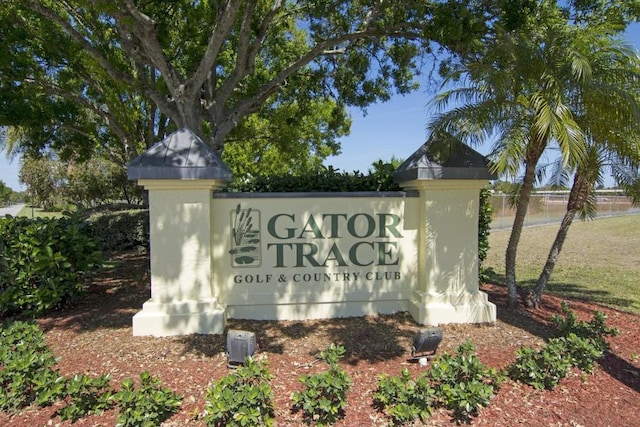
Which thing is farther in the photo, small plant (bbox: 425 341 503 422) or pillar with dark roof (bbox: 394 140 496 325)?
pillar with dark roof (bbox: 394 140 496 325)

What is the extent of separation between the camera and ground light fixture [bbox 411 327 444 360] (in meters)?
3.89

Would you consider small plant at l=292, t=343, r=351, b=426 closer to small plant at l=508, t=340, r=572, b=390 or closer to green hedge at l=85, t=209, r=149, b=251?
small plant at l=508, t=340, r=572, b=390

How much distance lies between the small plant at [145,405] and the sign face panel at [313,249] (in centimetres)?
202

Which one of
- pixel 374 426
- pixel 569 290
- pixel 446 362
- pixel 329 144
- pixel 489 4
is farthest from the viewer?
pixel 329 144

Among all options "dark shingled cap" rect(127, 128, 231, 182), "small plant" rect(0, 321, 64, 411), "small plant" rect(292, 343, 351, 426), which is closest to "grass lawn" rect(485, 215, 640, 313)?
"small plant" rect(292, 343, 351, 426)

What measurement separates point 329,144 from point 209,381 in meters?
16.9

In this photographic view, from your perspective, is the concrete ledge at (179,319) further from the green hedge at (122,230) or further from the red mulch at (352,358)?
the green hedge at (122,230)

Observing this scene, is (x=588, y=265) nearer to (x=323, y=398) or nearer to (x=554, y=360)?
(x=554, y=360)

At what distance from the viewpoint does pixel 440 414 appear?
3186mm

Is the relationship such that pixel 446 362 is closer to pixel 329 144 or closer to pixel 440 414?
pixel 440 414

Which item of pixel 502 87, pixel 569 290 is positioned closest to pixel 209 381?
pixel 502 87

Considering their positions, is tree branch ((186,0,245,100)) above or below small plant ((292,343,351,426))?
above

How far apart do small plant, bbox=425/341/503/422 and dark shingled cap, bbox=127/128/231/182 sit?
3.02 meters

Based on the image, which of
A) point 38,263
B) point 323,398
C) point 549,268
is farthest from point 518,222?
point 38,263
